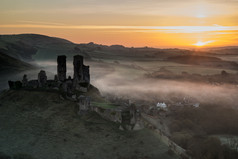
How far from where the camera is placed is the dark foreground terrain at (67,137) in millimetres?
49844

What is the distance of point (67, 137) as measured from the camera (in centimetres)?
5481

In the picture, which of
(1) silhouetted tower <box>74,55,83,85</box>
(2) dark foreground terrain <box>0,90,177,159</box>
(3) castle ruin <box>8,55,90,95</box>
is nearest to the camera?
(2) dark foreground terrain <box>0,90,177,159</box>

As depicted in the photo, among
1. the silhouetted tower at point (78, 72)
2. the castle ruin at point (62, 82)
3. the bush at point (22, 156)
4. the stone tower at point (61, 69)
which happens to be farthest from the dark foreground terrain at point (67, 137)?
the stone tower at point (61, 69)

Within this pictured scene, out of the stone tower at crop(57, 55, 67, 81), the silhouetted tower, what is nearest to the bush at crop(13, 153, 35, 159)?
the silhouetted tower

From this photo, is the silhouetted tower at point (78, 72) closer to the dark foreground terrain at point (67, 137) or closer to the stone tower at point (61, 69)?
the stone tower at point (61, 69)

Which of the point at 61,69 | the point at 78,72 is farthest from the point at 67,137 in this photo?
the point at 61,69

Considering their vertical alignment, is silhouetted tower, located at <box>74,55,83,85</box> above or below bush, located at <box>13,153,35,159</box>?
above

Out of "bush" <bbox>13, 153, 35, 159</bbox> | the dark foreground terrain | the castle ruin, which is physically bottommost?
"bush" <bbox>13, 153, 35, 159</bbox>

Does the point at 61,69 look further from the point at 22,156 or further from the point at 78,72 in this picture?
the point at 22,156

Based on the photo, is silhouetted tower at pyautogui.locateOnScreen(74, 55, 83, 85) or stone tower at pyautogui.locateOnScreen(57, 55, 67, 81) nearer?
silhouetted tower at pyautogui.locateOnScreen(74, 55, 83, 85)

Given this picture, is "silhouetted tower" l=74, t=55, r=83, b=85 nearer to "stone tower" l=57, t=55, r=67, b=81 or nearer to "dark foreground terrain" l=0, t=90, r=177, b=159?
"stone tower" l=57, t=55, r=67, b=81

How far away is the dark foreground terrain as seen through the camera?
49.8 meters

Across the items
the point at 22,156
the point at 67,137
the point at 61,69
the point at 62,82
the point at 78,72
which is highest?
the point at 61,69

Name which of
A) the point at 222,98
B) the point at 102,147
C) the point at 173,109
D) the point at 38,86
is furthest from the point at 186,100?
the point at 102,147
